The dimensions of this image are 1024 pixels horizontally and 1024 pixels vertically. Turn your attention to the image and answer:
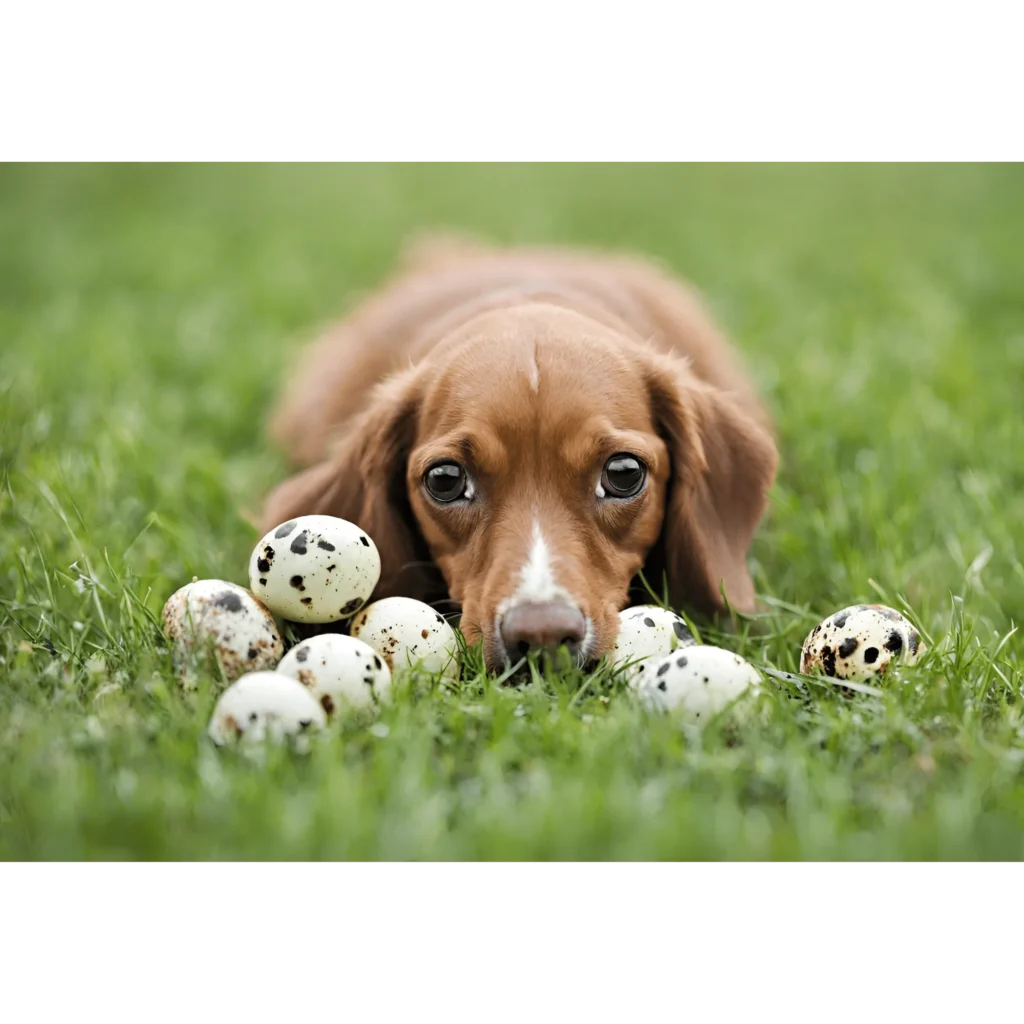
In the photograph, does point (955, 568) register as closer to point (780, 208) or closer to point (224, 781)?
point (224, 781)

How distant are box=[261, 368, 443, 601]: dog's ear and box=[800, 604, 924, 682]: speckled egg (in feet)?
4.21

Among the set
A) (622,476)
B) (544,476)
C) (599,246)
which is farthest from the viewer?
(599,246)

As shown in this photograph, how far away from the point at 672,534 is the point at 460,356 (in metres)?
0.87

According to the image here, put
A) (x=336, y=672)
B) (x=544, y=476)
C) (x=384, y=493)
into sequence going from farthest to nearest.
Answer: (x=384, y=493), (x=544, y=476), (x=336, y=672)

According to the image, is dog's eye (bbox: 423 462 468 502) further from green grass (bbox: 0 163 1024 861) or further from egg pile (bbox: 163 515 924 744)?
green grass (bbox: 0 163 1024 861)

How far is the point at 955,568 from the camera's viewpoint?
4215 millimetres

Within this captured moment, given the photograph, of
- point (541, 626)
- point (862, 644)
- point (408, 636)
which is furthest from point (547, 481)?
point (862, 644)

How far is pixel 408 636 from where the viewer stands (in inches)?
128

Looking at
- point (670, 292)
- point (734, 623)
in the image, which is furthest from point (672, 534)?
point (670, 292)

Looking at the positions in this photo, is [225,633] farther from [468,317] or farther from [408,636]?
[468,317]

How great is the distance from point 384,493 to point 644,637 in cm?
108

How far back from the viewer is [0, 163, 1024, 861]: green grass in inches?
97.7

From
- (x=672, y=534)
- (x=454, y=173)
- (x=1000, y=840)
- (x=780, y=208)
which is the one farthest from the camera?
(x=454, y=173)

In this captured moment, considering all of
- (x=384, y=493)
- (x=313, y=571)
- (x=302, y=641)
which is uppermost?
(x=384, y=493)
